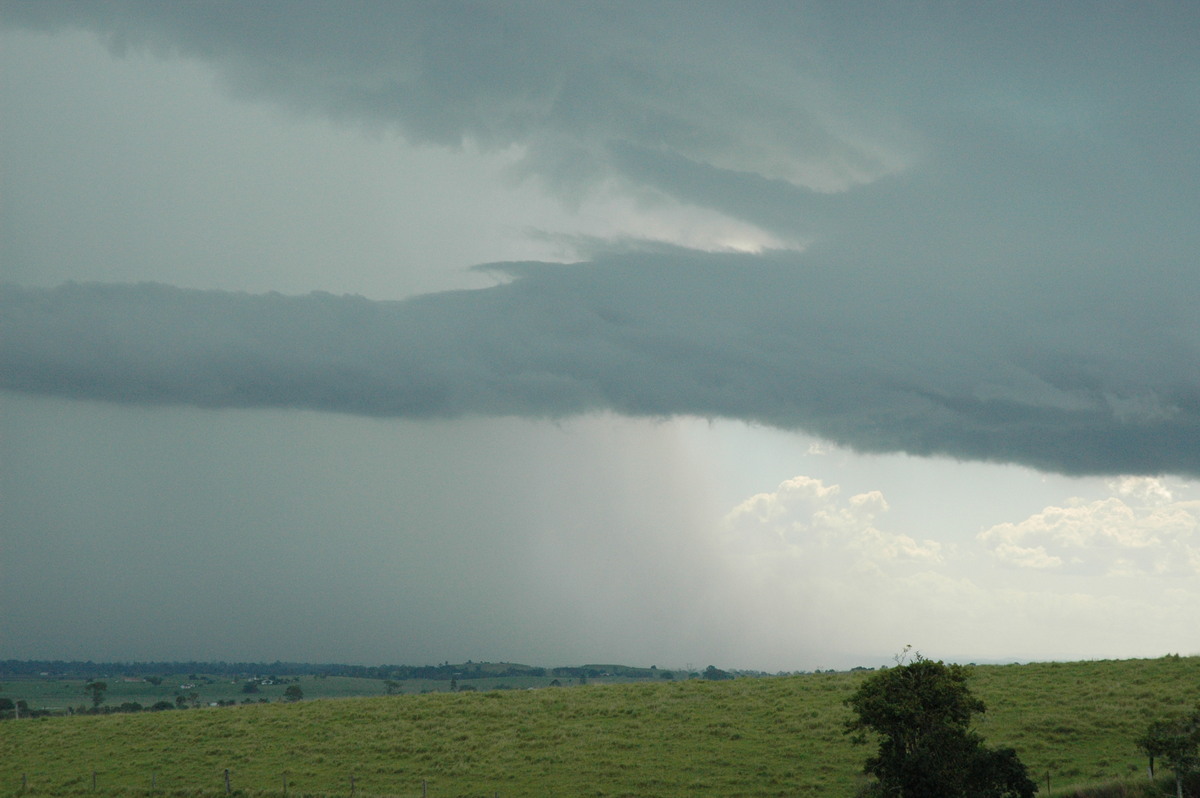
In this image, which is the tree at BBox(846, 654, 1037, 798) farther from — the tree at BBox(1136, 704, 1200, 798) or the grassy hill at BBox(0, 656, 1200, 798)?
the grassy hill at BBox(0, 656, 1200, 798)

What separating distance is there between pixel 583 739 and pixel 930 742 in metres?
34.3

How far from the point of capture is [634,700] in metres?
85.8

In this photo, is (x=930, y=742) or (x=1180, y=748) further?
(x=1180, y=748)

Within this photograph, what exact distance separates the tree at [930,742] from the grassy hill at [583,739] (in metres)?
12.6

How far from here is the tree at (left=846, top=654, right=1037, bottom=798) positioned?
142 feet

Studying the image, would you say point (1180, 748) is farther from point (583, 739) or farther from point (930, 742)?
point (583, 739)

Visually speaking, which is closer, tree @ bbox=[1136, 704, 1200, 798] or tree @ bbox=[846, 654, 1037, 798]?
tree @ bbox=[846, 654, 1037, 798]

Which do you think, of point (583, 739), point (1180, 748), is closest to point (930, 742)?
point (1180, 748)

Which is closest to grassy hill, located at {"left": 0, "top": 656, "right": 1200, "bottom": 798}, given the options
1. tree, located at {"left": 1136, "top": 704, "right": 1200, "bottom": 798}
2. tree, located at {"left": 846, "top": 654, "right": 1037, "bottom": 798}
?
tree, located at {"left": 1136, "top": 704, "right": 1200, "bottom": 798}

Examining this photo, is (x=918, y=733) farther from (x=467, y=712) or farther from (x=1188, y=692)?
(x=467, y=712)

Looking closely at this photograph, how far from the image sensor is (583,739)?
239 feet

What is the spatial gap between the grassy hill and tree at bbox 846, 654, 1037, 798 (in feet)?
41.4

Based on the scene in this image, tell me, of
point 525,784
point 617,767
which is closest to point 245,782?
point 525,784

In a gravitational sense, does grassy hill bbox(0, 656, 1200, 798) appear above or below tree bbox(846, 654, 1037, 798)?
below
